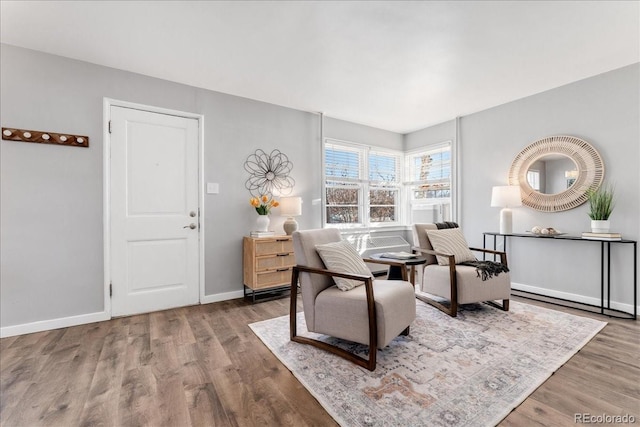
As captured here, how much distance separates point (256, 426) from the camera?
53.8 inches

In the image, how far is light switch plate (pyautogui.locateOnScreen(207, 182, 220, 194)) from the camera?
10.7ft

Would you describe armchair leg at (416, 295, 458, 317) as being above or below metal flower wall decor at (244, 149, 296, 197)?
below

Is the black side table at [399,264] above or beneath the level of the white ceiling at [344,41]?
beneath

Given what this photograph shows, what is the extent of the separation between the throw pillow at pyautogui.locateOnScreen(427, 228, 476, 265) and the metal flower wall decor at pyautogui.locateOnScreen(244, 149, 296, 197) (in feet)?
6.29

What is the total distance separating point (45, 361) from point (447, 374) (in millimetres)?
2696

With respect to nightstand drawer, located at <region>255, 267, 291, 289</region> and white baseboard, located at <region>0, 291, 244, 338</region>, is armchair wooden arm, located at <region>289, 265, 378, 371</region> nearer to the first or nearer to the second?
nightstand drawer, located at <region>255, 267, 291, 289</region>

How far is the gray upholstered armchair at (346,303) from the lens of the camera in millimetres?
1826

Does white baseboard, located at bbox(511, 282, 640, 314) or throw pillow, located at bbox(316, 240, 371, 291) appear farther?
white baseboard, located at bbox(511, 282, 640, 314)

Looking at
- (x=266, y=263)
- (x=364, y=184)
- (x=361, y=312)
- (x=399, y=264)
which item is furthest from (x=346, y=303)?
(x=364, y=184)

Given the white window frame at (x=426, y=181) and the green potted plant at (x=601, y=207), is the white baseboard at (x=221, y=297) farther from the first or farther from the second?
Result: the green potted plant at (x=601, y=207)

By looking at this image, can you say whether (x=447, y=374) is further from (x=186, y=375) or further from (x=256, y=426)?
(x=186, y=375)

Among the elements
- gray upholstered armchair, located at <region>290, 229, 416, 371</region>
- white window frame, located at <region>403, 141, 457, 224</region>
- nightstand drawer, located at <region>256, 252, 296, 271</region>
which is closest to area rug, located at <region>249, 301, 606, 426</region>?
gray upholstered armchair, located at <region>290, 229, 416, 371</region>

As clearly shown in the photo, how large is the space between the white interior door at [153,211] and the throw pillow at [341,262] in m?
1.77

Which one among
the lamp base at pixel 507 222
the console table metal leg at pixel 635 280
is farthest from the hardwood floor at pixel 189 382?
the lamp base at pixel 507 222
